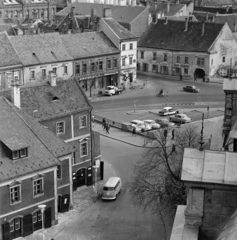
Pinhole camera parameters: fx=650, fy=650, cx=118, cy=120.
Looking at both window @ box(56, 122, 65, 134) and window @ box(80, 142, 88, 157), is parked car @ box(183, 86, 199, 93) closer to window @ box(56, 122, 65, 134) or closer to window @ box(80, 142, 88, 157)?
window @ box(80, 142, 88, 157)

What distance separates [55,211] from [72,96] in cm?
1264

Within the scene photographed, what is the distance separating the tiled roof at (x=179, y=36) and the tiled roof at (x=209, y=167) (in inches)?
3547

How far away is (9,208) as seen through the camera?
4450cm

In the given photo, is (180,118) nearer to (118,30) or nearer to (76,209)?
(118,30)

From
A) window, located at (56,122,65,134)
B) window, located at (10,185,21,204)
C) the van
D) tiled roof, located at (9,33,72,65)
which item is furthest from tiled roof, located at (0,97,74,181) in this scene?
tiled roof, located at (9,33,72,65)

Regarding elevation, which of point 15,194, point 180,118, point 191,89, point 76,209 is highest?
point 15,194

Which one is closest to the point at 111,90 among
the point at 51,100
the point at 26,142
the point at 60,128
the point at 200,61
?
the point at 200,61

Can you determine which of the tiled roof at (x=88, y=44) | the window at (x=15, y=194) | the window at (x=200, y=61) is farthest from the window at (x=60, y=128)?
the window at (x=200, y=61)

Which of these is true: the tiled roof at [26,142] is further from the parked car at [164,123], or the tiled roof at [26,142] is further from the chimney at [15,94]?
the parked car at [164,123]

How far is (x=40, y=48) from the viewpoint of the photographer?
90500 millimetres

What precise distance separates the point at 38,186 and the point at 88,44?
5335 centimetres

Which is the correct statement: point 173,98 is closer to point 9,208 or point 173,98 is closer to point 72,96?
point 72,96

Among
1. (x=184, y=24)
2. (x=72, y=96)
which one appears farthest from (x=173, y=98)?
(x=72, y=96)

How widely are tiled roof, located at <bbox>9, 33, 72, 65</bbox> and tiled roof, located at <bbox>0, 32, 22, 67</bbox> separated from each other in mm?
980
